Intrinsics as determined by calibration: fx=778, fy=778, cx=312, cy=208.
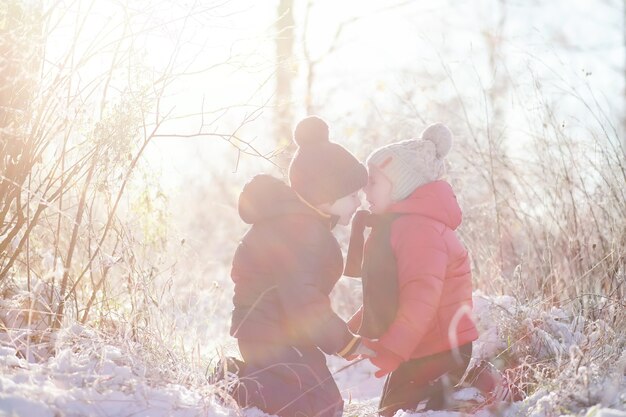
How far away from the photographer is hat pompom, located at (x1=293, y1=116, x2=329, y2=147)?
11.7ft

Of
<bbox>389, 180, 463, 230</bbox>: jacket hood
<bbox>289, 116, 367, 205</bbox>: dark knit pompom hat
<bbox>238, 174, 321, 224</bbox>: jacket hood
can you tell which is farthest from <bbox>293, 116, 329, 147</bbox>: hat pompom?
<bbox>389, 180, 463, 230</bbox>: jacket hood

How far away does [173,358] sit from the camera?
323 centimetres

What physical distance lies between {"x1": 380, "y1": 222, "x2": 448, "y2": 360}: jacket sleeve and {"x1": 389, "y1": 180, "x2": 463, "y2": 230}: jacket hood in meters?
0.08

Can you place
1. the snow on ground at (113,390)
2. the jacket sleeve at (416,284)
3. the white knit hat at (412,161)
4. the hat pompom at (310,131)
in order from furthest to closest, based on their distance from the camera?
the white knit hat at (412,161) < the hat pompom at (310,131) < the jacket sleeve at (416,284) < the snow on ground at (113,390)

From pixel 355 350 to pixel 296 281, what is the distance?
44 centimetres

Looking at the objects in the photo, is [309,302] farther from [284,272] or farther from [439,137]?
[439,137]

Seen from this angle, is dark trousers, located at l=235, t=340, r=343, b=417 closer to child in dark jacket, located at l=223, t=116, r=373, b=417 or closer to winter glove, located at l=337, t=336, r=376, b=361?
child in dark jacket, located at l=223, t=116, r=373, b=417

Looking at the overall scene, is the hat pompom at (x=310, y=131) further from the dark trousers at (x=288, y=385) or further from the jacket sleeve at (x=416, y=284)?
the dark trousers at (x=288, y=385)

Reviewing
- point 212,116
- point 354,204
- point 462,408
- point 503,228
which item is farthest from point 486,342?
point 212,116

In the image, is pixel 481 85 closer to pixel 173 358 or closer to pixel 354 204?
pixel 354 204

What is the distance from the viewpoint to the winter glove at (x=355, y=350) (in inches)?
134

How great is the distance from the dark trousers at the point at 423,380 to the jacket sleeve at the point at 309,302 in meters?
0.39

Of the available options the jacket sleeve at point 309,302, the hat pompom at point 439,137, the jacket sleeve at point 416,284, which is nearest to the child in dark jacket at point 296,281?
the jacket sleeve at point 309,302

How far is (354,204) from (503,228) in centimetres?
206
